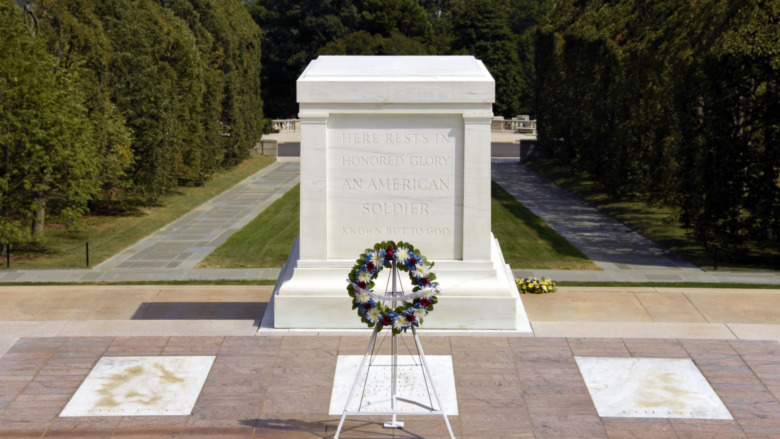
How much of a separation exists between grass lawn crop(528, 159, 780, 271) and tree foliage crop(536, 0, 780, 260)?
1.65 feet

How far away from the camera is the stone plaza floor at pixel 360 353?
10.4 meters

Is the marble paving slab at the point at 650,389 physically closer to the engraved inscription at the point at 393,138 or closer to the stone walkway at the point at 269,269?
the engraved inscription at the point at 393,138

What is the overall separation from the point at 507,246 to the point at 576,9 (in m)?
27.3

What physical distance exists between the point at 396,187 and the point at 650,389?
4.46 m

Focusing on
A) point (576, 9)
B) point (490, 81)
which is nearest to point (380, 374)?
point (490, 81)

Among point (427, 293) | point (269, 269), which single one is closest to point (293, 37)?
point (269, 269)

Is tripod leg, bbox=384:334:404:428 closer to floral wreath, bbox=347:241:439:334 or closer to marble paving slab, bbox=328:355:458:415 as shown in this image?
marble paving slab, bbox=328:355:458:415

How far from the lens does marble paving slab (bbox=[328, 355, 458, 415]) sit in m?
10.8

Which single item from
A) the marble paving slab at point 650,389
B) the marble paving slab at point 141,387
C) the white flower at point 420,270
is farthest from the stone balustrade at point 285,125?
the white flower at point 420,270

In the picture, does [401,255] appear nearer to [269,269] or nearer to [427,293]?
[427,293]

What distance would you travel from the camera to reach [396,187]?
13.4 m

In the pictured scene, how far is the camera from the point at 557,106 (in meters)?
47.0

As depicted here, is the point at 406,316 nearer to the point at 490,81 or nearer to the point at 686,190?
the point at 490,81

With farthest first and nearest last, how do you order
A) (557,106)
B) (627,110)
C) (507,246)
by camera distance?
(557,106) < (627,110) < (507,246)
